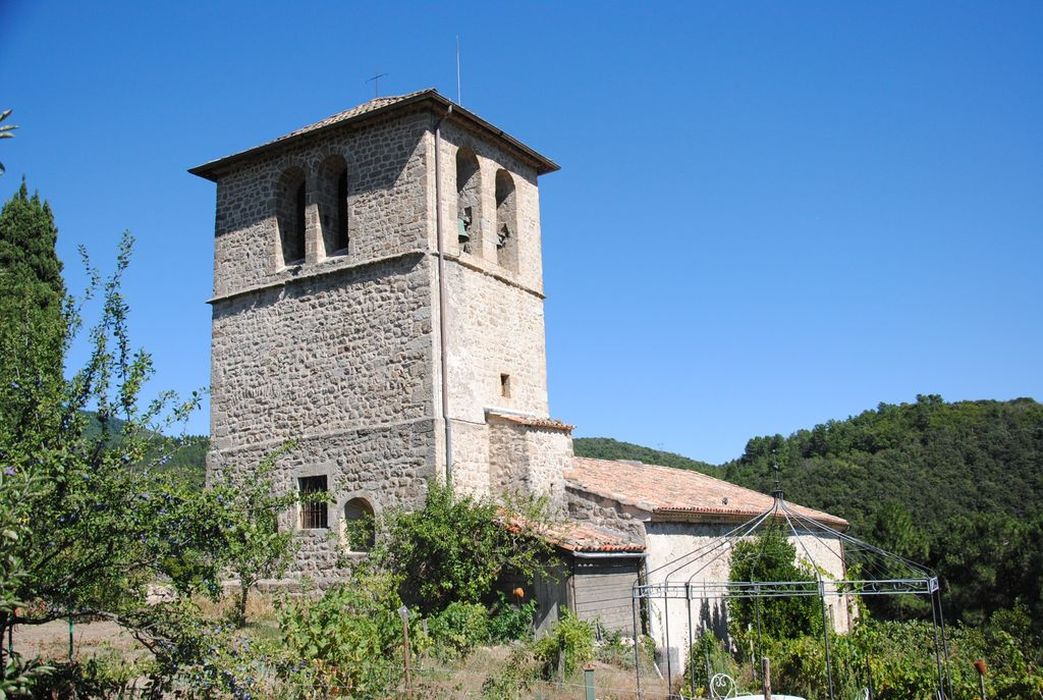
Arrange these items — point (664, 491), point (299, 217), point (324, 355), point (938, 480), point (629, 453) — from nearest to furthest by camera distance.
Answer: point (324, 355)
point (299, 217)
point (664, 491)
point (938, 480)
point (629, 453)

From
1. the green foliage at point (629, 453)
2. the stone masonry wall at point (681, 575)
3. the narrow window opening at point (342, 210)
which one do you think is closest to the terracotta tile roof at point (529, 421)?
the stone masonry wall at point (681, 575)

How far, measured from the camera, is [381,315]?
52.8 ft

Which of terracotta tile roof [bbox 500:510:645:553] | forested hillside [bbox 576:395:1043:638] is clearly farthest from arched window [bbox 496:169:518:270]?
forested hillside [bbox 576:395:1043:638]

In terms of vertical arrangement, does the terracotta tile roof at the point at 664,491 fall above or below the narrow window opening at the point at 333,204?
below

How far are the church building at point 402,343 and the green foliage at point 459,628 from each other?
113cm

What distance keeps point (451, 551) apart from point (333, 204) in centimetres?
753

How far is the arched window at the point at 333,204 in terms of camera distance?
57.2 ft

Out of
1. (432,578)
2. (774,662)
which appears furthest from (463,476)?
(774,662)

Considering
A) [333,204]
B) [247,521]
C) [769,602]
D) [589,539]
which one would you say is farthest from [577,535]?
[333,204]

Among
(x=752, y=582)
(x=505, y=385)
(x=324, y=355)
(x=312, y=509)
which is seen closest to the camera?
(x=752, y=582)

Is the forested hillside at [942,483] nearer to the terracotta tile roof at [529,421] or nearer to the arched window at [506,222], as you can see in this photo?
the terracotta tile roof at [529,421]

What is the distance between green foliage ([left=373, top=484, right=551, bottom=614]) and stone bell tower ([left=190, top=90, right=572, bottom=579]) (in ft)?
1.81

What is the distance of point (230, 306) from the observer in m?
18.0

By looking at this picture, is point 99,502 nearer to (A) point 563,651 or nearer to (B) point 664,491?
(A) point 563,651
